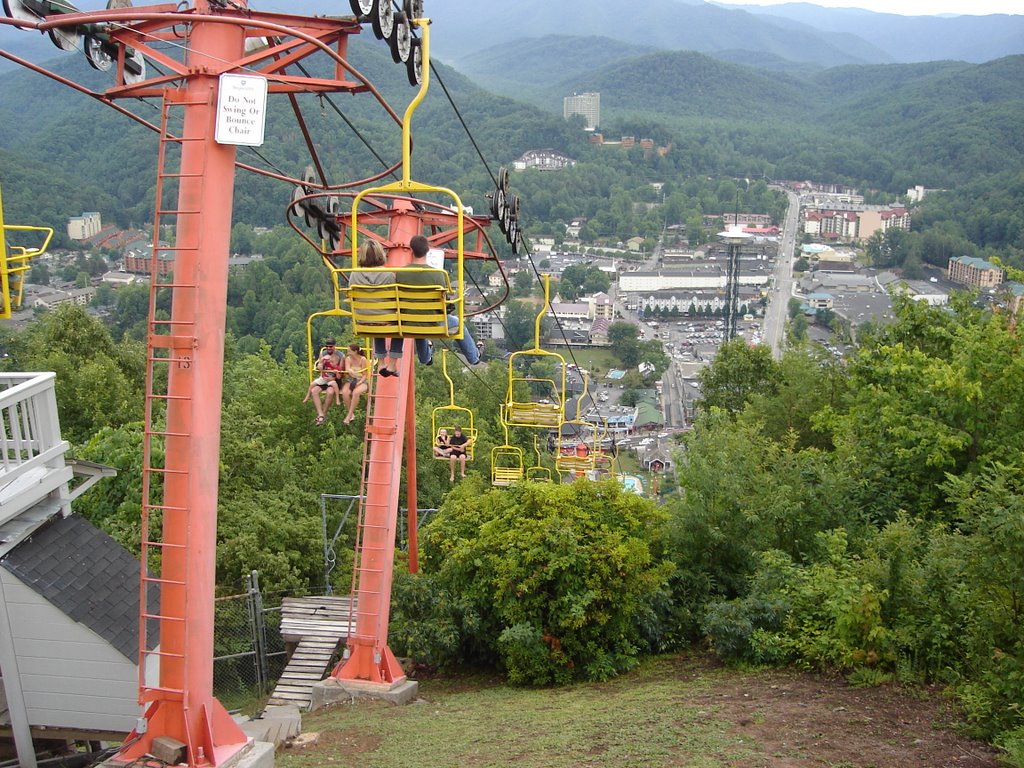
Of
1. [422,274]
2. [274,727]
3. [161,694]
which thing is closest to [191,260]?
[422,274]

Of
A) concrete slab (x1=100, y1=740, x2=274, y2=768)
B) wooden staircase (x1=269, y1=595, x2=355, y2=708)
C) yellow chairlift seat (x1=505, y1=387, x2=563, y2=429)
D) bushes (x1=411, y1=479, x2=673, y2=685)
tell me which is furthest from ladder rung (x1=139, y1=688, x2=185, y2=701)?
yellow chairlift seat (x1=505, y1=387, x2=563, y2=429)

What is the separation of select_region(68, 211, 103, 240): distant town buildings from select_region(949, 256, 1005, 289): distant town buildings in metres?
87.3

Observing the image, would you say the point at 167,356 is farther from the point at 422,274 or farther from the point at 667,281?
the point at 667,281

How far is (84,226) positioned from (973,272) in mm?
90601

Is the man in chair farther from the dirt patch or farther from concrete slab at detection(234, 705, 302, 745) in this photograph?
the dirt patch

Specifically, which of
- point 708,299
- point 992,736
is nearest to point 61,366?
point 992,736

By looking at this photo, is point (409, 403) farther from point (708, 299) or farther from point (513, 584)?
point (708, 299)

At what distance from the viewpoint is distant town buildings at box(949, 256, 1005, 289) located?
102m

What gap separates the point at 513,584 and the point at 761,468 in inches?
180

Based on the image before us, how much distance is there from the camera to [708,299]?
128 meters

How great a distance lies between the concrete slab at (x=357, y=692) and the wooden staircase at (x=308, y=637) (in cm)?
87

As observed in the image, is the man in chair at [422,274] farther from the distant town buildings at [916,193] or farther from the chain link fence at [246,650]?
the distant town buildings at [916,193]

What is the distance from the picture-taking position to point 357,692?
10.6m

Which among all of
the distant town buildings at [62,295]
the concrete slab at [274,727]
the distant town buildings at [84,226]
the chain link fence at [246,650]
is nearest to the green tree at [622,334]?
the distant town buildings at [62,295]
